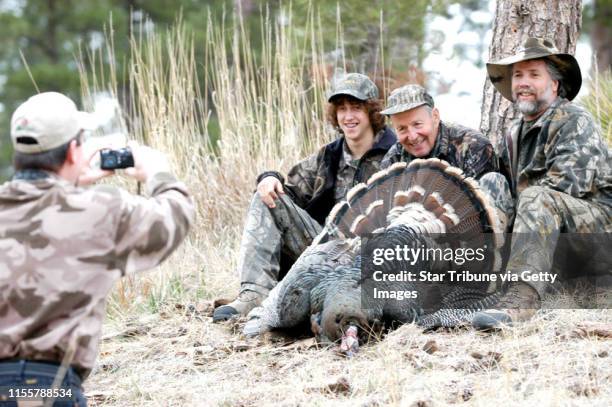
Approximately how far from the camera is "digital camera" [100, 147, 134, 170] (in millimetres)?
3654

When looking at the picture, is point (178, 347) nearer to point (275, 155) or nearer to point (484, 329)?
point (484, 329)

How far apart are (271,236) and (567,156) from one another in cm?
204

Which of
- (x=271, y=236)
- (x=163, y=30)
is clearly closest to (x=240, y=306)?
(x=271, y=236)

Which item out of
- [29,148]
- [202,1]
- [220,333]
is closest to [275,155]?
[220,333]

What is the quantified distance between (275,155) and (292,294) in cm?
312

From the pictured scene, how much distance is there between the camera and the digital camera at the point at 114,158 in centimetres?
365

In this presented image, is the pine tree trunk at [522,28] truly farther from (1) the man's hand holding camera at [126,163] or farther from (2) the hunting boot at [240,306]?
(1) the man's hand holding camera at [126,163]

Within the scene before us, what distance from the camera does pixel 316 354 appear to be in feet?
16.8

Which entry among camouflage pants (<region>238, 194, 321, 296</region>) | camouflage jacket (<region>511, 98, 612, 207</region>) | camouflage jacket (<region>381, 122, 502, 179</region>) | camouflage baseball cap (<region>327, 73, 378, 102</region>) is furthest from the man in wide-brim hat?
camouflage pants (<region>238, 194, 321, 296</region>)

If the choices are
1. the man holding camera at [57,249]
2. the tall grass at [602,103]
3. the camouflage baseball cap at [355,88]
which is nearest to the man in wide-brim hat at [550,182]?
the camouflage baseball cap at [355,88]

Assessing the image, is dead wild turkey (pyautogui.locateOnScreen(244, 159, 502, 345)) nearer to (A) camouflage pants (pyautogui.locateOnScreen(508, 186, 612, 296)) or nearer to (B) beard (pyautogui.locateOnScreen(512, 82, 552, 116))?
(A) camouflage pants (pyautogui.locateOnScreen(508, 186, 612, 296))

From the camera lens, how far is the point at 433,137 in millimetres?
6020

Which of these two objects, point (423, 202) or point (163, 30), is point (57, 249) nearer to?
point (423, 202)

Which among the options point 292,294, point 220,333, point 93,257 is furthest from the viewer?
point 220,333
